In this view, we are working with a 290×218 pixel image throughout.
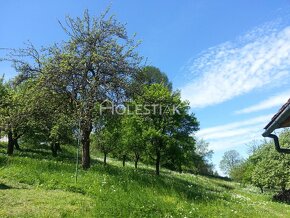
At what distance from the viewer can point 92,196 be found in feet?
54.1

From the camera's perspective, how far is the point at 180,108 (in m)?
40.5

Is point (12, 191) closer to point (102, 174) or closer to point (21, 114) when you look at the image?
point (102, 174)

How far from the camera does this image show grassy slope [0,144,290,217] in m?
14.4

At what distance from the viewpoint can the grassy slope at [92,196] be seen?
1441 centimetres

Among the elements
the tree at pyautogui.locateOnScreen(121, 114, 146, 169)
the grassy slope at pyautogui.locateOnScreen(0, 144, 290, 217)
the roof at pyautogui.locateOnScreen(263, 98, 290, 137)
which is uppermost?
the tree at pyautogui.locateOnScreen(121, 114, 146, 169)

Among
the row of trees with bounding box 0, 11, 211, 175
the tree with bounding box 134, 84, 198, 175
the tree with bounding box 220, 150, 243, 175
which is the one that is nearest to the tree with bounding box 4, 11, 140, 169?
the row of trees with bounding box 0, 11, 211, 175

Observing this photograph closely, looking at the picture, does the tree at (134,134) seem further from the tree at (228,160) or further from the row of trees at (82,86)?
the tree at (228,160)

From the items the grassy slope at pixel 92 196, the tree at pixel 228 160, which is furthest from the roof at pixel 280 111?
the tree at pixel 228 160

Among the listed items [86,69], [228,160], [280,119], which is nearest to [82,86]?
[86,69]

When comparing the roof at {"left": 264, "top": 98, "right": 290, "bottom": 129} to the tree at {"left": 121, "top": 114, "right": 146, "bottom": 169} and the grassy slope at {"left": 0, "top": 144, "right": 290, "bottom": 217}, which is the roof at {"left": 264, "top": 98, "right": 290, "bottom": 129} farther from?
the tree at {"left": 121, "top": 114, "right": 146, "bottom": 169}

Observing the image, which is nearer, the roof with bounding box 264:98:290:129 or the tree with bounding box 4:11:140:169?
the roof with bounding box 264:98:290:129

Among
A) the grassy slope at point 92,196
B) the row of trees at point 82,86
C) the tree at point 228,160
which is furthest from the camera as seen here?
the tree at point 228,160

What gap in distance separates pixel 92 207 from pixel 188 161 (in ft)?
91.4

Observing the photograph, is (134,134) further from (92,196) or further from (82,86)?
(92,196)
